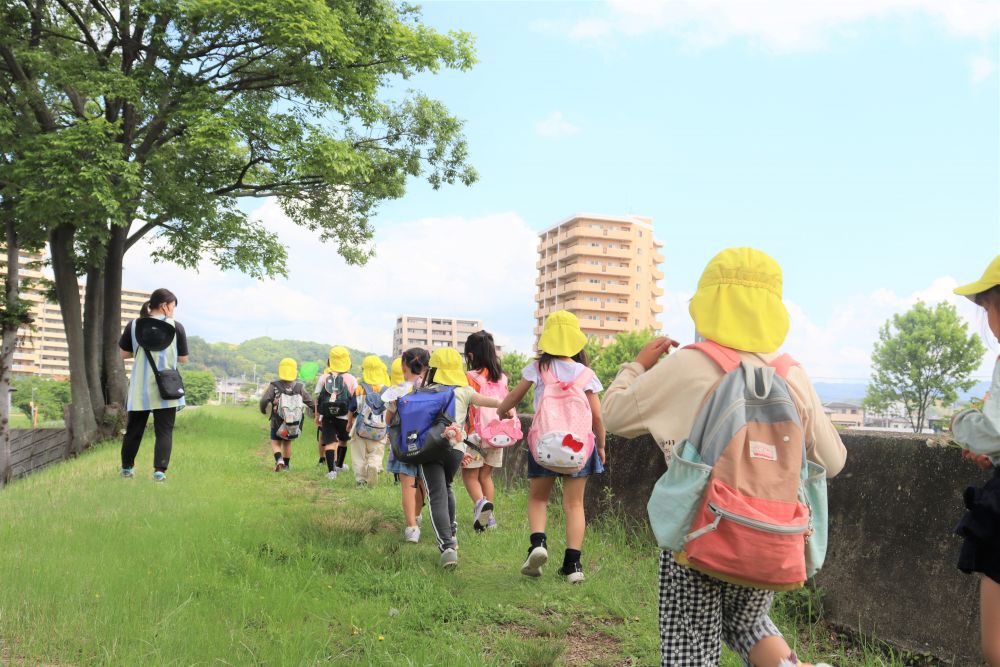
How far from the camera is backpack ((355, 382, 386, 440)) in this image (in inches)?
379

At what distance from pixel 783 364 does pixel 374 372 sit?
769 cm

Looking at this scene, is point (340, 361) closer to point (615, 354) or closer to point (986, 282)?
point (986, 282)

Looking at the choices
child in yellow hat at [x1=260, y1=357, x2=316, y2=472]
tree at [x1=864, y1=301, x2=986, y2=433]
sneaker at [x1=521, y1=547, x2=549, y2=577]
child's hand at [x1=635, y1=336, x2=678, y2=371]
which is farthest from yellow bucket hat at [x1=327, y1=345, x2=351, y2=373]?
tree at [x1=864, y1=301, x2=986, y2=433]

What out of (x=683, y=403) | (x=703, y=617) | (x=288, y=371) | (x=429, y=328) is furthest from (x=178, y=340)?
(x=429, y=328)

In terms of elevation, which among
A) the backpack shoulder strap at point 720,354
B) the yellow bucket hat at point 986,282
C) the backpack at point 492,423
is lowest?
the backpack at point 492,423

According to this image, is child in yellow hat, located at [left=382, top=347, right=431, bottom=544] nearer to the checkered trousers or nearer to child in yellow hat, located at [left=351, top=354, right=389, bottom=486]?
child in yellow hat, located at [left=351, top=354, right=389, bottom=486]

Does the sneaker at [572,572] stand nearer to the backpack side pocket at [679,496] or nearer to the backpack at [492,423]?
the backpack at [492,423]

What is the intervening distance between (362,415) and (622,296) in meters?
92.0

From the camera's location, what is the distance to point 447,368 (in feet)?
18.9

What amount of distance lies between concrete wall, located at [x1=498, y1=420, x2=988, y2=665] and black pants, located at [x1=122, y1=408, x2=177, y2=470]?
21.3 feet

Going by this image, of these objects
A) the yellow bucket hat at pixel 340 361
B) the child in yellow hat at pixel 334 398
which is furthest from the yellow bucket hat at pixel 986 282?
the yellow bucket hat at pixel 340 361

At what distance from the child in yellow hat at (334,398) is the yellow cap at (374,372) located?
0.71 meters

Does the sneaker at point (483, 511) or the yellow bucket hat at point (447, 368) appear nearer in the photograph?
the yellow bucket hat at point (447, 368)

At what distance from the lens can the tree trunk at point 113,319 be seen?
666 inches
